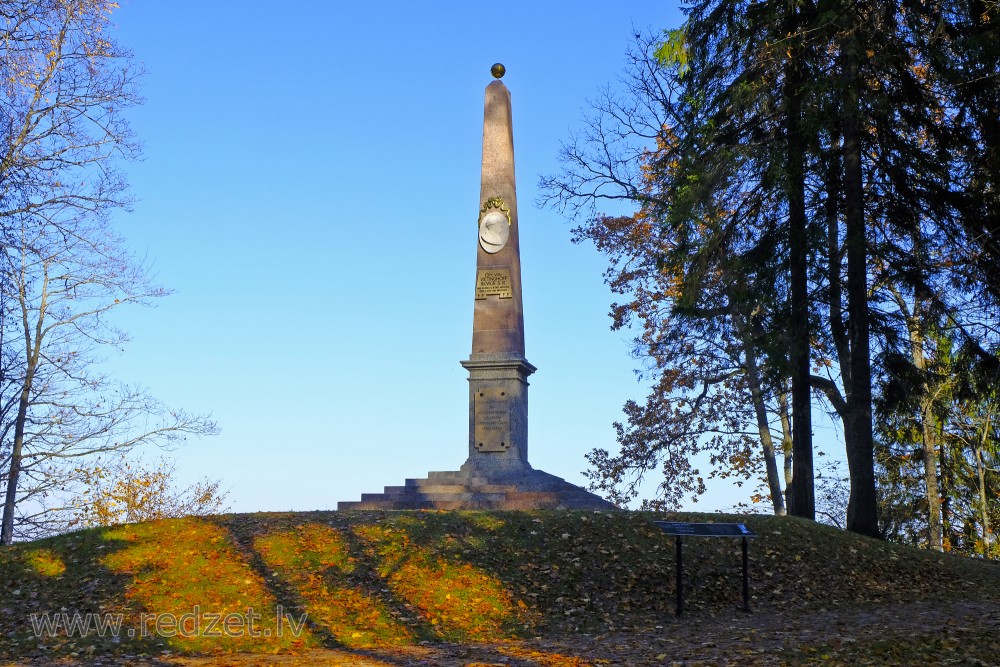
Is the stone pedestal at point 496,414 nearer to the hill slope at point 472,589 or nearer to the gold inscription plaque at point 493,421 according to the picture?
the gold inscription plaque at point 493,421

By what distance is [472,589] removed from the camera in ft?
38.9

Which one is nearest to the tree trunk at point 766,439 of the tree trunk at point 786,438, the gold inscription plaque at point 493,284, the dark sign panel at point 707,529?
the tree trunk at point 786,438

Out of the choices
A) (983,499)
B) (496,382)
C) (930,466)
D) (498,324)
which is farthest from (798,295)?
(983,499)

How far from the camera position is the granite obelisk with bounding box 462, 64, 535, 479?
1848 centimetres

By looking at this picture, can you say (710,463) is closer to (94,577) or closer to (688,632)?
(688,632)

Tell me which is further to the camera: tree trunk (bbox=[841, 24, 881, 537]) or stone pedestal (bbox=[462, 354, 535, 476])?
stone pedestal (bbox=[462, 354, 535, 476])

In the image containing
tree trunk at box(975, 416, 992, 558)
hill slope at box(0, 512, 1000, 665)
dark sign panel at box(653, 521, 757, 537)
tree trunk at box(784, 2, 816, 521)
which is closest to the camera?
hill slope at box(0, 512, 1000, 665)

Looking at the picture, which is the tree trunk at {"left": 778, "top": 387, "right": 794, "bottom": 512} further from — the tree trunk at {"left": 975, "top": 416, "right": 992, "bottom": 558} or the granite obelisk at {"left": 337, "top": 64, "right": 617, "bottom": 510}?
the granite obelisk at {"left": 337, "top": 64, "right": 617, "bottom": 510}

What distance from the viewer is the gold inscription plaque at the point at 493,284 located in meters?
19.0

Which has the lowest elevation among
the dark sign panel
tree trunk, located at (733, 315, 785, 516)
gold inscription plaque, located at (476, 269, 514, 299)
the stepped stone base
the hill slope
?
the hill slope

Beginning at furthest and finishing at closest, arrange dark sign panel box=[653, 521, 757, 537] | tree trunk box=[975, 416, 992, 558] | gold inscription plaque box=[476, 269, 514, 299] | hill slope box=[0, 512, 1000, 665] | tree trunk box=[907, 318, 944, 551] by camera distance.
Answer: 1. tree trunk box=[975, 416, 992, 558]
2. tree trunk box=[907, 318, 944, 551]
3. gold inscription plaque box=[476, 269, 514, 299]
4. dark sign panel box=[653, 521, 757, 537]
5. hill slope box=[0, 512, 1000, 665]

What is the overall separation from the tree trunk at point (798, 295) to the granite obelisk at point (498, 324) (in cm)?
501

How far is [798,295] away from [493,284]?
5.80 metres

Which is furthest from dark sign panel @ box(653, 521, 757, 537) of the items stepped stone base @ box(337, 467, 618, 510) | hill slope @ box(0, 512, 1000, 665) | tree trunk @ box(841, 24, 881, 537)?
stepped stone base @ box(337, 467, 618, 510)
